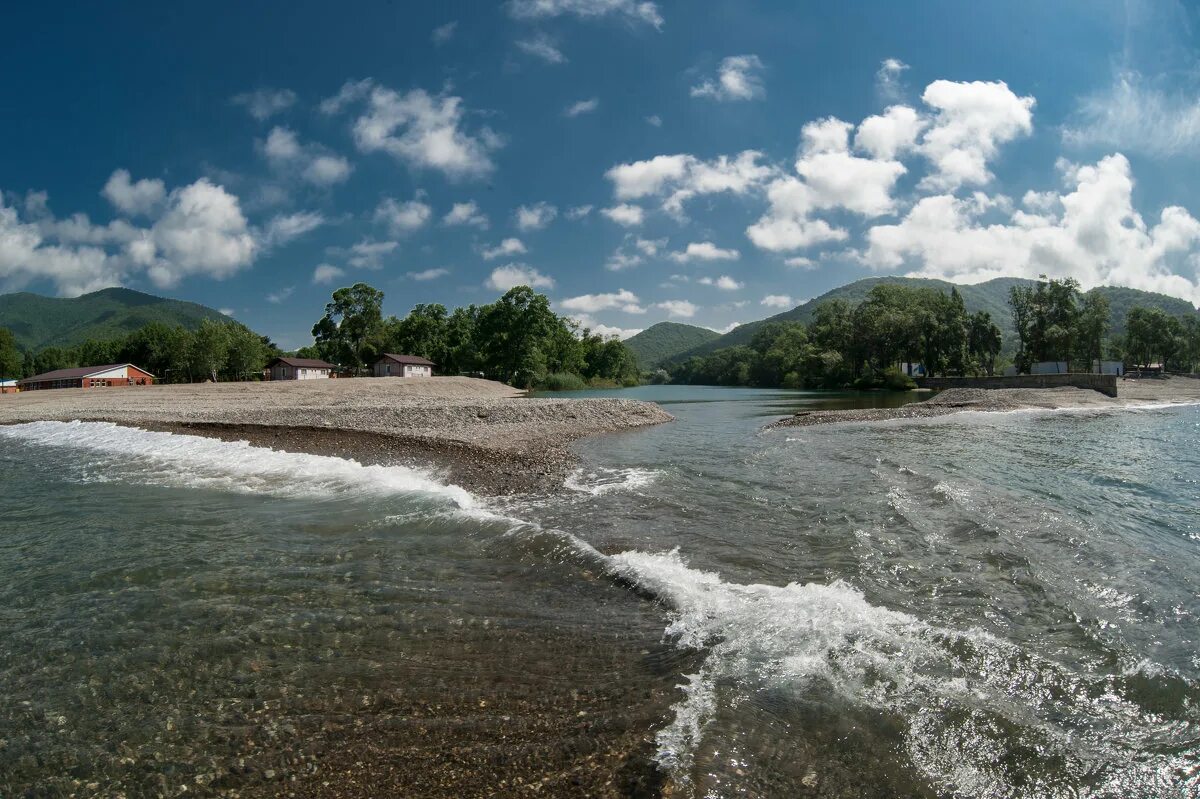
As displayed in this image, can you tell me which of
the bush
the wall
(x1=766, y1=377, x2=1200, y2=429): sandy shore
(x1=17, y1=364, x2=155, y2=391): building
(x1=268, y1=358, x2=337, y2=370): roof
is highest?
(x1=268, y1=358, x2=337, y2=370): roof

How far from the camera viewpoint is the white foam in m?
13.8

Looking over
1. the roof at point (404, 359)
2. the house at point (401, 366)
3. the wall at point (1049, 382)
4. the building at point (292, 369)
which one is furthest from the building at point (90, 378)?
the wall at point (1049, 382)

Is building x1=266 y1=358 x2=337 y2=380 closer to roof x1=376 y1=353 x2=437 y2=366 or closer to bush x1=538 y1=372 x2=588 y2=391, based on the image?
roof x1=376 y1=353 x2=437 y2=366

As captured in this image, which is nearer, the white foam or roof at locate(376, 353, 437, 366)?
the white foam

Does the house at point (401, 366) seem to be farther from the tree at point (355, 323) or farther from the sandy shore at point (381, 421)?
the sandy shore at point (381, 421)

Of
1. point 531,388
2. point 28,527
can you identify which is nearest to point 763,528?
point 28,527

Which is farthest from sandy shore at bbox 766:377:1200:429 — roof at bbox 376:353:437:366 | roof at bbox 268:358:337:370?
roof at bbox 268:358:337:370

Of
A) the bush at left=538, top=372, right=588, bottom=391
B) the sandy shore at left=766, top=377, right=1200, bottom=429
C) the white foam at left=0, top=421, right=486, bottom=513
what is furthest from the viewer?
the bush at left=538, top=372, right=588, bottom=391

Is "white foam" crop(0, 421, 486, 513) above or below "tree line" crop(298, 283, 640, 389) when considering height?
below

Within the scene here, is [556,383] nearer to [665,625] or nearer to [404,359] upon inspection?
[404,359]

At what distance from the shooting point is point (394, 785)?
3.76 metres

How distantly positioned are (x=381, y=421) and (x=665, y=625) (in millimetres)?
25258

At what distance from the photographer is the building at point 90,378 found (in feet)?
244

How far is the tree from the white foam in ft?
265
